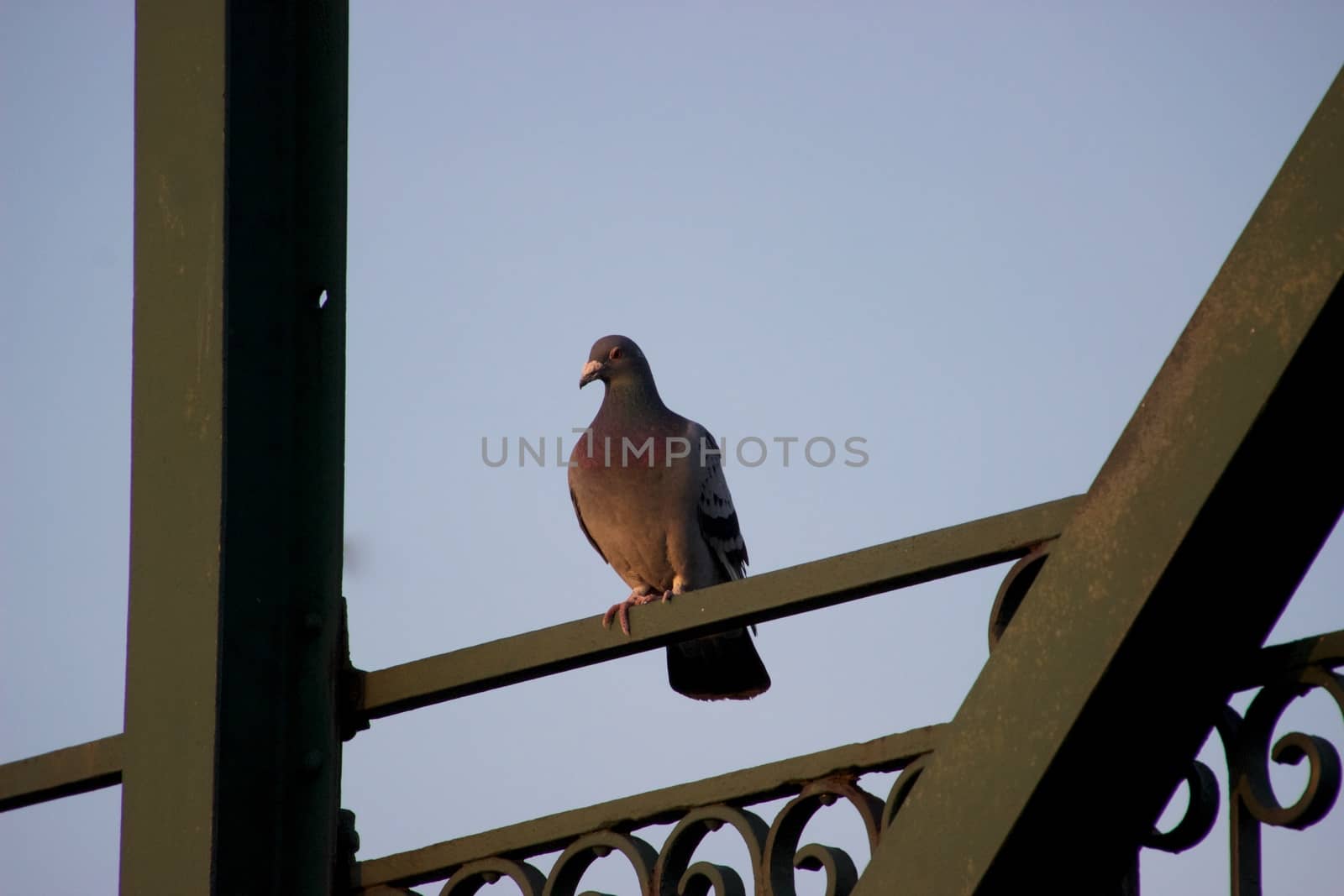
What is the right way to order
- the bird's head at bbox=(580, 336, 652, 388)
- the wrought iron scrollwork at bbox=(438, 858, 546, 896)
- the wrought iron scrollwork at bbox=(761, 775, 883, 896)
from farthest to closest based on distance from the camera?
the bird's head at bbox=(580, 336, 652, 388), the wrought iron scrollwork at bbox=(438, 858, 546, 896), the wrought iron scrollwork at bbox=(761, 775, 883, 896)

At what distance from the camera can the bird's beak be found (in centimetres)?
704

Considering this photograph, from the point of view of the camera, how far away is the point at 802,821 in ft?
8.11

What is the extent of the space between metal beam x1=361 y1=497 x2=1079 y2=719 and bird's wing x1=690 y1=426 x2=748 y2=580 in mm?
3825

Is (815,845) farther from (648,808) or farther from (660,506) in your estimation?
(660,506)

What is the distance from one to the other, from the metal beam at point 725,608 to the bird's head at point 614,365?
4.06 metres

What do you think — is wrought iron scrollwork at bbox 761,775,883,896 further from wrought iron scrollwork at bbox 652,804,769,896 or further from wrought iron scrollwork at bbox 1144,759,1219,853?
wrought iron scrollwork at bbox 1144,759,1219,853

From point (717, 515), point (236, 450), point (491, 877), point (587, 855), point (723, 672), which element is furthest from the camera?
point (717, 515)

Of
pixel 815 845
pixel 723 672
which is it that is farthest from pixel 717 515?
pixel 815 845

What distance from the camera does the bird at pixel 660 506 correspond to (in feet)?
21.5

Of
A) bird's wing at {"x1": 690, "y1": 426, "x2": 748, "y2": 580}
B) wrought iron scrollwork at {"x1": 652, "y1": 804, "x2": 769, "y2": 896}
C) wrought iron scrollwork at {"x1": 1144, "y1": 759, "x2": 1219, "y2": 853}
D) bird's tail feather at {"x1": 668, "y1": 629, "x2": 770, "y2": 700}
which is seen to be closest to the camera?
wrought iron scrollwork at {"x1": 1144, "y1": 759, "x2": 1219, "y2": 853}

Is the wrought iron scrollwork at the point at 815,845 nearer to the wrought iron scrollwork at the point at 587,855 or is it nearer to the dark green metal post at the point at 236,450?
the wrought iron scrollwork at the point at 587,855

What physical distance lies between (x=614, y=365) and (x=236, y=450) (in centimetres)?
413

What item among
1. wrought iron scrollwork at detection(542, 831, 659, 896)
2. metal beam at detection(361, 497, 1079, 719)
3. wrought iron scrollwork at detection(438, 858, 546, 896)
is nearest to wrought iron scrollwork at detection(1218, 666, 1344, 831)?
metal beam at detection(361, 497, 1079, 719)

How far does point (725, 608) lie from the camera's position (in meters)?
2.67
